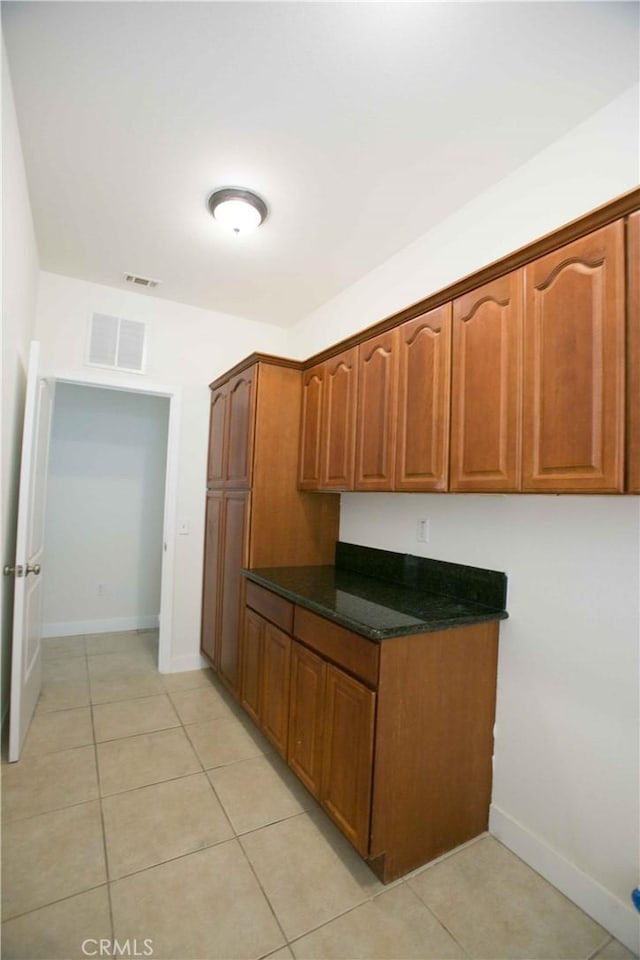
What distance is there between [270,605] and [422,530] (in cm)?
88

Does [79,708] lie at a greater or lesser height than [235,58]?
lesser

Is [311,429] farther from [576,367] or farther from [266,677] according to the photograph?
[576,367]

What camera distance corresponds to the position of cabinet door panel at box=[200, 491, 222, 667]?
3121 millimetres

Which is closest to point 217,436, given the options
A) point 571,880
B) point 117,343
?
point 117,343

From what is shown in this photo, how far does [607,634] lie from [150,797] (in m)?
2.00

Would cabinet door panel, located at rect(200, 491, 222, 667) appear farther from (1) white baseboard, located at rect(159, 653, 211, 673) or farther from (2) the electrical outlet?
(2) the electrical outlet

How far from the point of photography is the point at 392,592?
7.12 feet

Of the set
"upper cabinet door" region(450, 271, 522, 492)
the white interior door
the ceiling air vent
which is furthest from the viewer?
the ceiling air vent

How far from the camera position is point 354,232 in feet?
7.89

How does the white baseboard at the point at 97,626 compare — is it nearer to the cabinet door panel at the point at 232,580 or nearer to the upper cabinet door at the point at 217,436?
the cabinet door panel at the point at 232,580

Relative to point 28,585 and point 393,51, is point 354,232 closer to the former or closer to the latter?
point 393,51

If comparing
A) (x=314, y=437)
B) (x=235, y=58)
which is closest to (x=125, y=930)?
(x=314, y=437)

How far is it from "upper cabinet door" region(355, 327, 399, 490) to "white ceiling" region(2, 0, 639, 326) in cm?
72

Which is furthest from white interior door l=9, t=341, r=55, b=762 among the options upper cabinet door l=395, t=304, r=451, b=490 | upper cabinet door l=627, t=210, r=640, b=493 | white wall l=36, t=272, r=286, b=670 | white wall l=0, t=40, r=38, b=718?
upper cabinet door l=627, t=210, r=640, b=493
